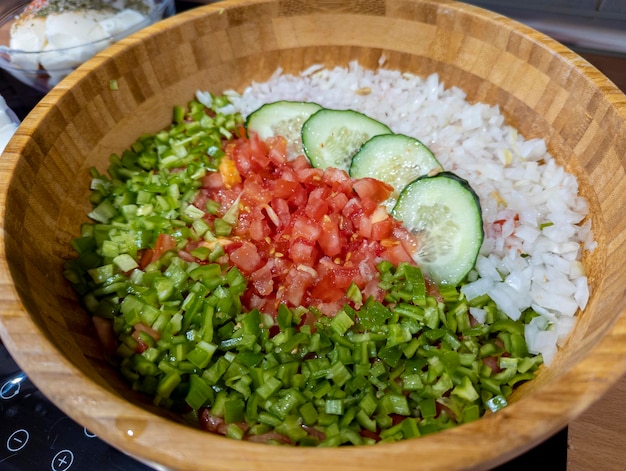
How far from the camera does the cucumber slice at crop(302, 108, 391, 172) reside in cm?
205

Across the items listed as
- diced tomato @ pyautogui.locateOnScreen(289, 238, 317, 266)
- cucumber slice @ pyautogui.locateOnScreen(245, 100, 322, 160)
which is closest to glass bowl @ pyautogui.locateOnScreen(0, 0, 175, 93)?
cucumber slice @ pyautogui.locateOnScreen(245, 100, 322, 160)

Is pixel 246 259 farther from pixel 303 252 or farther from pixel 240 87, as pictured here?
pixel 240 87

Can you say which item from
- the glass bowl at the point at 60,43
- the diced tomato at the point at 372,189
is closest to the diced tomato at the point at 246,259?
the diced tomato at the point at 372,189

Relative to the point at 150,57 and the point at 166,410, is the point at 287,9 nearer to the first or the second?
the point at 150,57

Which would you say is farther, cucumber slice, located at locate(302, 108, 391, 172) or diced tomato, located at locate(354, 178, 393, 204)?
cucumber slice, located at locate(302, 108, 391, 172)

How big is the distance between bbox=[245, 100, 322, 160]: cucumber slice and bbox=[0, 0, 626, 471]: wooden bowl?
27cm

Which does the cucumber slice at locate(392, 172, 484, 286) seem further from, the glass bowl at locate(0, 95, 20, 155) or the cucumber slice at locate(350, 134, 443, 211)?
the glass bowl at locate(0, 95, 20, 155)

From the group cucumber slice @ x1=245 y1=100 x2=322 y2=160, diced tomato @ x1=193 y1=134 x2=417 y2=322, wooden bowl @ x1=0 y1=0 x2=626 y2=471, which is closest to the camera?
wooden bowl @ x1=0 y1=0 x2=626 y2=471

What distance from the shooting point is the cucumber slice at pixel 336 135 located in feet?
6.74

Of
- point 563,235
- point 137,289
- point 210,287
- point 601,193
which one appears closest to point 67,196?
point 137,289

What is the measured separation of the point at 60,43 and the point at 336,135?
147 cm

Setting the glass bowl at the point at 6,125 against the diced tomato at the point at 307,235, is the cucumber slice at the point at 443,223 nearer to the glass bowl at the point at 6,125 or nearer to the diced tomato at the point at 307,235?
the diced tomato at the point at 307,235

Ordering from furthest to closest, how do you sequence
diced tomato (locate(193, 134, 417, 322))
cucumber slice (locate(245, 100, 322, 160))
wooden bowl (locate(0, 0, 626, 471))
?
cucumber slice (locate(245, 100, 322, 160))
diced tomato (locate(193, 134, 417, 322))
wooden bowl (locate(0, 0, 626, 471))

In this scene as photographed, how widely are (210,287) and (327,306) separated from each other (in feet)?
1.26
